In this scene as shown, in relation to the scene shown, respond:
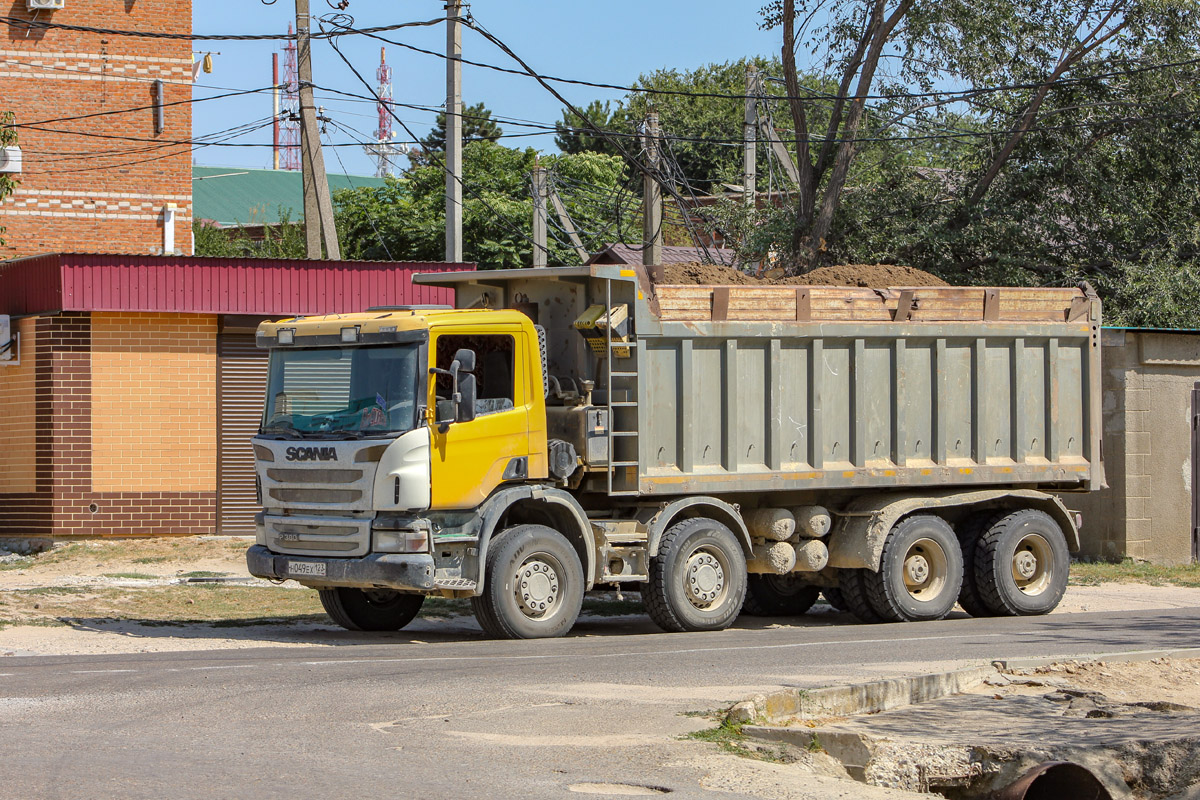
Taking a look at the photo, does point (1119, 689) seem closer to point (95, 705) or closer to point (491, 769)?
point (491, 769)

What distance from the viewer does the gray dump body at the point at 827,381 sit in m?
13.2

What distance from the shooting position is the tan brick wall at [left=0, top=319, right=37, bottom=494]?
67.1 ft

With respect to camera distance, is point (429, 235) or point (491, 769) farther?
point (429, 235)

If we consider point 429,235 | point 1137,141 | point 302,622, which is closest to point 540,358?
point 302,622

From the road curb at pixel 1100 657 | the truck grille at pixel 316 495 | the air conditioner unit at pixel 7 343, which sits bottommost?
the road curb at pixel 1100 657

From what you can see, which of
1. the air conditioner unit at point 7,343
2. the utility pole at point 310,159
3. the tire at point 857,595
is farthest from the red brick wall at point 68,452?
the tire at point 857,595

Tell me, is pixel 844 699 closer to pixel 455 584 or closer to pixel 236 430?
pixel 455 584

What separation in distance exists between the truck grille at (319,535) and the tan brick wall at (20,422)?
911cm

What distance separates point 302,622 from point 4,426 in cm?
873

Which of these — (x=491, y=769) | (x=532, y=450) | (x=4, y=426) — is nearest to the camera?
(x=491, y=769)

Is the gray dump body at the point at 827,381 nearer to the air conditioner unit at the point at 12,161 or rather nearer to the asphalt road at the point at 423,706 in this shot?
the asphalt road at the point at 423,706

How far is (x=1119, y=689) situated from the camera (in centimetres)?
989

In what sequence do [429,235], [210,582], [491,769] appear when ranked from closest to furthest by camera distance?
[491,769] < [210,582] < [429,235]

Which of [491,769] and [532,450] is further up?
[532,450]
